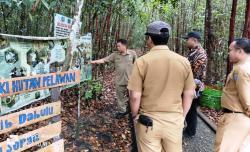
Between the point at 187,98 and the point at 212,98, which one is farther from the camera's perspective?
the point at 212,98

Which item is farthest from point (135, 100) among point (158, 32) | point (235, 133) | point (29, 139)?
point (235, 133)

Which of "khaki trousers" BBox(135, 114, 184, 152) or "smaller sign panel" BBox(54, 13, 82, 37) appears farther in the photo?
"smaller sign panel" BBox(54, 13, 82, 37)

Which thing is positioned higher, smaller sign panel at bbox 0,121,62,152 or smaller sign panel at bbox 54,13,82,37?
smaller sign panel at bbox 54,13,82,37

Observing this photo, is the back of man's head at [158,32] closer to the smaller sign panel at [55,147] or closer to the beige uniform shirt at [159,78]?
the beige uniform shirt at [159,78]

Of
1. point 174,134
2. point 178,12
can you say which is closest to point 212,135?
point 174,134

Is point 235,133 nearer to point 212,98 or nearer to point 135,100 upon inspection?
point 135,100

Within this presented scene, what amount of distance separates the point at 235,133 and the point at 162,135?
3.37 ft

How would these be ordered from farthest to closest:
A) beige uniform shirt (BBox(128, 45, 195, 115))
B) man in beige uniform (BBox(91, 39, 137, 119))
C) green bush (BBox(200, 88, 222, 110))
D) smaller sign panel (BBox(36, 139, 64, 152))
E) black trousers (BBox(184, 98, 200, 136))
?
green bush (BBox(200, 88, 222, 110)), man in beige uniform (BBox(91, 39, 137, 119)), black trousers (BBox(184, 98, 200, 136)), smaller sign panel (BBox(36, 139, 64, 152)), beige uniform shirt (BBox(128, 45, 195, 115))

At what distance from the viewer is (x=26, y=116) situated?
305cm

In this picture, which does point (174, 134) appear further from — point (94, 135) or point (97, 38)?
point (97, 38)

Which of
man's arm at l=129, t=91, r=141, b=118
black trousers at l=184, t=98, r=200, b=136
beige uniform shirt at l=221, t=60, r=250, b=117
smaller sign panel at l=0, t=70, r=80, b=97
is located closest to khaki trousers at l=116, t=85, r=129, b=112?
black trousers at l=184, t=98, r=200, b=136

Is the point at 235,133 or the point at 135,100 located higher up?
the point at 135,100

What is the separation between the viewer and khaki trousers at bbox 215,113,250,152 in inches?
142

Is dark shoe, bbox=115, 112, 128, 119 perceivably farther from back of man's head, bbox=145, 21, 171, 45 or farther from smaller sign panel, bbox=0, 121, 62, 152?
back of man's head, bbox=145, 21, 171, 45
